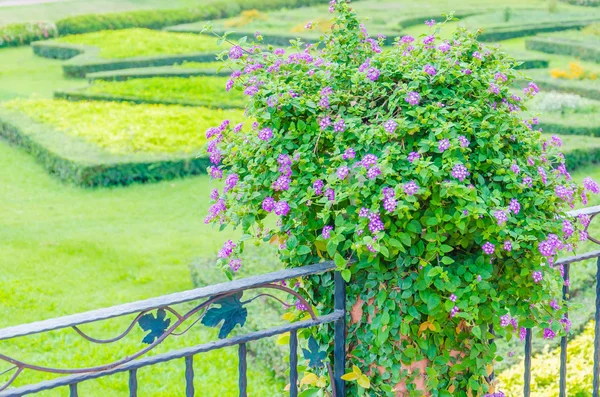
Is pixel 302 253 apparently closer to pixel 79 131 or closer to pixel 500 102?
pixel 500 102

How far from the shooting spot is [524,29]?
58.6 feet

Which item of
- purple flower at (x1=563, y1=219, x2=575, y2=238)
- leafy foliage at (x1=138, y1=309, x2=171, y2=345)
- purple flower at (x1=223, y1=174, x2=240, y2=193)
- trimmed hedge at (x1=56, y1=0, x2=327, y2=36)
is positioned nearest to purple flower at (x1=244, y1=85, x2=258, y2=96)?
purple flower at (x1=223, y1=174, x2=240, y2=193)

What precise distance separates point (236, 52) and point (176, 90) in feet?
32.0

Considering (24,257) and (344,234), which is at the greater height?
(344,234)

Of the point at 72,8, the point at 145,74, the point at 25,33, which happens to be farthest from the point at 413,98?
the point at 72,8

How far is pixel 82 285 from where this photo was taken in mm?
5879

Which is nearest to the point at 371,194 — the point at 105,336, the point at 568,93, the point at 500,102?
the point at 500,102

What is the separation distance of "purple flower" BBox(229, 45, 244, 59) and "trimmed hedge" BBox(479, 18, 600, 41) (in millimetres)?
15968

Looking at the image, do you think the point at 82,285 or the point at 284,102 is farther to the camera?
the point at 82,285

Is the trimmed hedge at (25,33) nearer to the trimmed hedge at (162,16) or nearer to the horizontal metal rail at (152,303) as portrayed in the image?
the trimmed hedge at (162,16)

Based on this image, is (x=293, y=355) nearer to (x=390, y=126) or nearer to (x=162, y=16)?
(x=390, y=126)

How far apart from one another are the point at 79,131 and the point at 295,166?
778 cm

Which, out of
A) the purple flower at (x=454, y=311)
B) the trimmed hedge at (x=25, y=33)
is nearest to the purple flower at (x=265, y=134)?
the purple flower at (x=454, y=311)

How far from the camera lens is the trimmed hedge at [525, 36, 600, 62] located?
48.0ft
